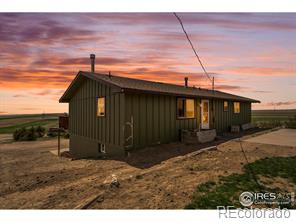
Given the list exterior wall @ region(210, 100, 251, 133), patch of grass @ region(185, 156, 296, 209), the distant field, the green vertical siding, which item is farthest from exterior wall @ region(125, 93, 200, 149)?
the distant field

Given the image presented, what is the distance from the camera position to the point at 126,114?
30.4 feet

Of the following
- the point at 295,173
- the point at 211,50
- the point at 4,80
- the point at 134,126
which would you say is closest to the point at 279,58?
the point at 211,50

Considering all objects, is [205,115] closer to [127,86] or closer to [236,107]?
[236,107]

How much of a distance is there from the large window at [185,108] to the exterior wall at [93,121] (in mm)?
4184

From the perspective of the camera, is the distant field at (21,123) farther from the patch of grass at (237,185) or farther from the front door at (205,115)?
the patch of grass at (237,185)

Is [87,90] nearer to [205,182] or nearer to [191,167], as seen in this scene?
[191,167]

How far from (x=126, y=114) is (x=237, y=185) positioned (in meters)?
5.51

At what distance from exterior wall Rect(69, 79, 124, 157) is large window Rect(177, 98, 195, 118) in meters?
4.18

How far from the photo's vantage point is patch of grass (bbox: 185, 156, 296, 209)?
435cm

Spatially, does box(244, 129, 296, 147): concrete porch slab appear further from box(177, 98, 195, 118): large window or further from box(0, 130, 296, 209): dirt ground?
box(177, 98, 195, 118): large window

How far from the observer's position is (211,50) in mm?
10891

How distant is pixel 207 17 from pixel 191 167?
640 cm

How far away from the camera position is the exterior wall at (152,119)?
9.62 meters

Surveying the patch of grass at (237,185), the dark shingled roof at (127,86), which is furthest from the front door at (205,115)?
the patch of grass at (237,185)
